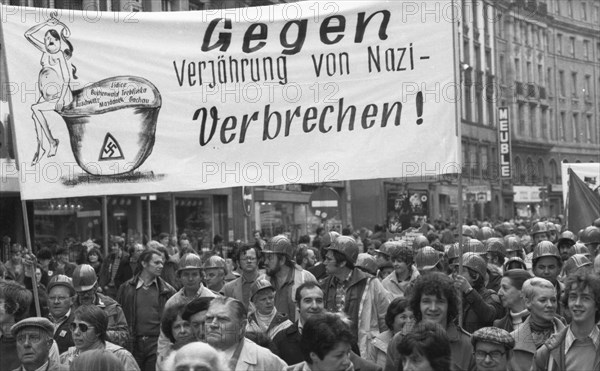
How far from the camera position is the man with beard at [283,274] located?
10.1 m

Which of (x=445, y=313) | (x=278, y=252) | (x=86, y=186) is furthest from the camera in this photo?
(x=278, y=252)

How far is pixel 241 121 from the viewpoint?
29.7ft

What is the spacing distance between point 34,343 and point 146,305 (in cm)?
362

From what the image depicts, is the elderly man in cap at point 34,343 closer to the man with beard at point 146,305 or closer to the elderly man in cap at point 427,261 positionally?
the man with beard at point 146,305

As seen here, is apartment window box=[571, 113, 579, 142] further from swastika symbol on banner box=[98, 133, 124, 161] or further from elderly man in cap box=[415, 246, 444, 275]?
swastika symbol on banner box=[98, 133, 124, 161]

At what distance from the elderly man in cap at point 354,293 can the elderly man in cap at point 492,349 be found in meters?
2.93

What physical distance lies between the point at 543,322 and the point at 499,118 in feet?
185

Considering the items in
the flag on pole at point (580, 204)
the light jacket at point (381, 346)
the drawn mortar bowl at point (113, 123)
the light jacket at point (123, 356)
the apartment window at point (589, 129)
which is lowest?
the light jacket at point (381, 346)

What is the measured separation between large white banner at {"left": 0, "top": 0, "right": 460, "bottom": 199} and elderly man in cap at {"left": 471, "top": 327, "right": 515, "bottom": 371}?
2666 millimetres

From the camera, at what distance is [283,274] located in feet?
34.0

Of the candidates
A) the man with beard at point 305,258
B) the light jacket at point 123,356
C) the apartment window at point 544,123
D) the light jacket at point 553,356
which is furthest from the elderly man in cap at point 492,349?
the apartment window at point 544,123

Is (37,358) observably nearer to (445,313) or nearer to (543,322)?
(445,313)

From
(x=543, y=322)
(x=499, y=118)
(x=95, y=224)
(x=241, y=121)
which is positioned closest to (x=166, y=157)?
(x=241, y=121)

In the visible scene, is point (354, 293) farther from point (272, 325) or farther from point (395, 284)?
point (395, 284)
